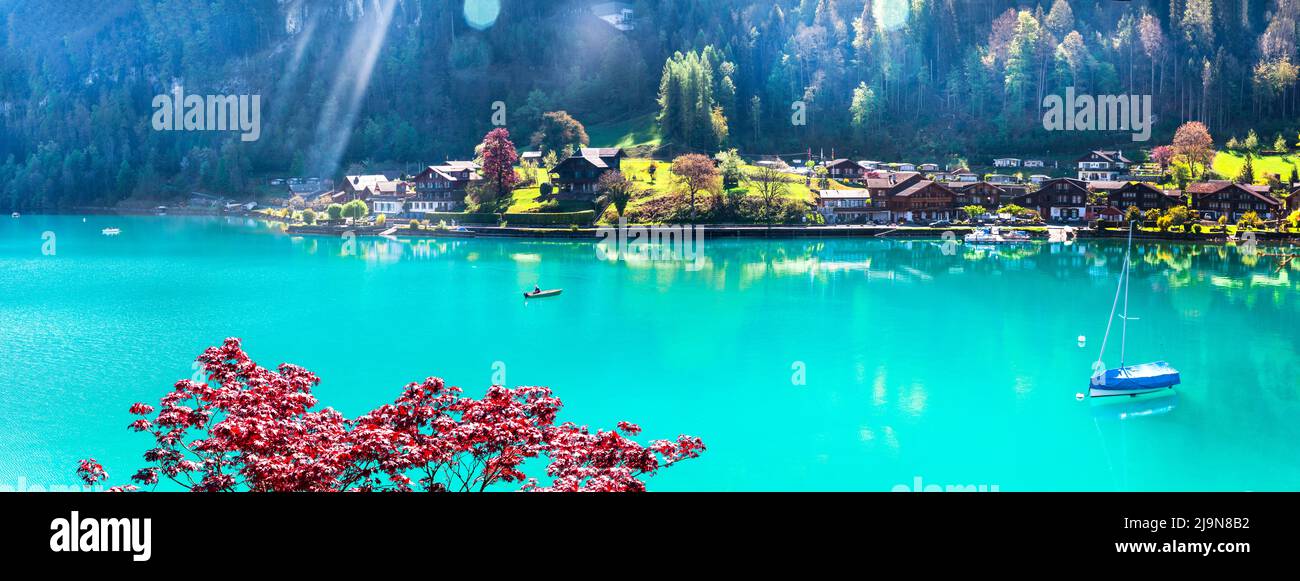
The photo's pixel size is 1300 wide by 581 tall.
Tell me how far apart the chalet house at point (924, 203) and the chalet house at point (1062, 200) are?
490 cm

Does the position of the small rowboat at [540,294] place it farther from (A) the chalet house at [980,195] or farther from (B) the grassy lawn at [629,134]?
(B) the grassy lawn at [629,134]

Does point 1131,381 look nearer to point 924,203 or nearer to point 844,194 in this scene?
point 924,203

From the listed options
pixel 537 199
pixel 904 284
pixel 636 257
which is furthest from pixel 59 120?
pixel 904 284

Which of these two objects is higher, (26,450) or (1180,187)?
(1180,187)

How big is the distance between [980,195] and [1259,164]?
66.9 feet

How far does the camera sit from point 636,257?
48312mm

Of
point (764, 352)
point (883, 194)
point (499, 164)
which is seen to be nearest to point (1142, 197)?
point (883, 194)

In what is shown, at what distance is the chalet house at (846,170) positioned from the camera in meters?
66.9

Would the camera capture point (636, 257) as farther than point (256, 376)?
Yes

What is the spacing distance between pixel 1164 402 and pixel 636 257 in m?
30.9

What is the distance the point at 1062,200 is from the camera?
197 ft

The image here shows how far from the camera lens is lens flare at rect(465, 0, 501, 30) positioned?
106 m

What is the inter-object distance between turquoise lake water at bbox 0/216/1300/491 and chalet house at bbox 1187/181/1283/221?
44.7 feet
